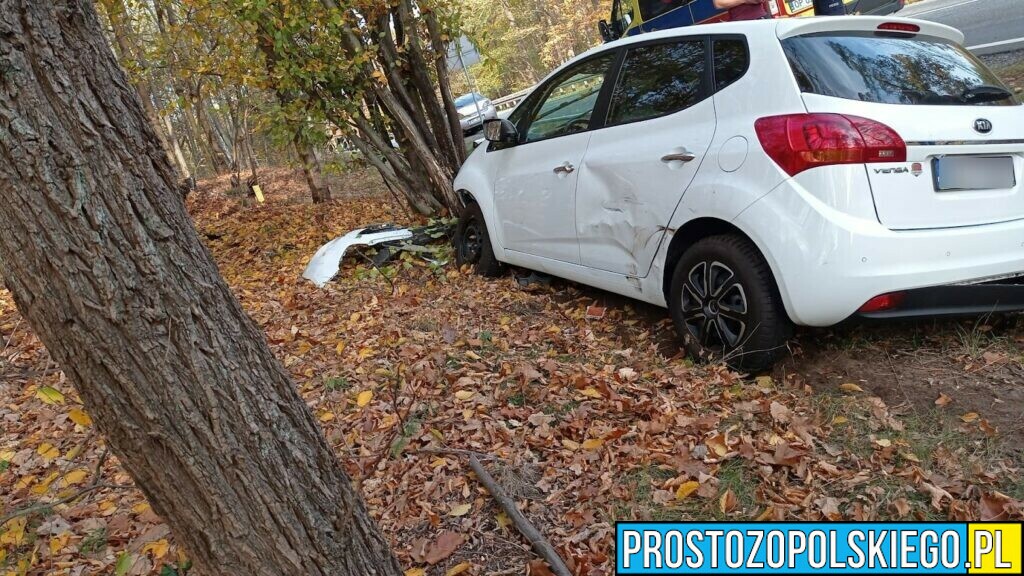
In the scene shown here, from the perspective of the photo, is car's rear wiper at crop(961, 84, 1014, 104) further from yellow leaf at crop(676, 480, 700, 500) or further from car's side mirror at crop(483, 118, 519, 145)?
car's side mirror at crop(483, 118, 519, 145)

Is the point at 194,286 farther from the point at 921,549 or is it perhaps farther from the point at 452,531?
the point at 921,549

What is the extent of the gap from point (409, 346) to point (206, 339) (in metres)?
2.62

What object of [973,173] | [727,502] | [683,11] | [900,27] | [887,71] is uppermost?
[683,11]

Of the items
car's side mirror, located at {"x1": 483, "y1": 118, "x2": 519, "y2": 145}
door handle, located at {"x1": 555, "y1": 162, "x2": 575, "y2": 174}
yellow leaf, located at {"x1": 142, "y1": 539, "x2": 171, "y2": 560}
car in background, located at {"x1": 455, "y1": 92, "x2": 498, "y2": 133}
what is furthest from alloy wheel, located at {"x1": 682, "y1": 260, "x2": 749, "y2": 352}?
car in background, located at {"x1": 455, "y1": 92, "x2": 498, "y2": 133}

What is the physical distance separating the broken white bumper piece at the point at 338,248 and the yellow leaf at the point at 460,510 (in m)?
3.65

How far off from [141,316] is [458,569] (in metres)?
1.44

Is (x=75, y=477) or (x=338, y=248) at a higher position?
(x=338, y=248)

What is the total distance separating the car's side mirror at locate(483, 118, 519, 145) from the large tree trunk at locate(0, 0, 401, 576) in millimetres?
3507

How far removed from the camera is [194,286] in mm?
1457

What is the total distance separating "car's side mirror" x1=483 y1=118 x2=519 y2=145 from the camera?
484cm

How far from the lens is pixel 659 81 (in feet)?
12.3

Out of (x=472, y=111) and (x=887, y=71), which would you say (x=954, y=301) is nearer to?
(x=887, y=71)

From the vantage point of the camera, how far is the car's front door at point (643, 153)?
340cm

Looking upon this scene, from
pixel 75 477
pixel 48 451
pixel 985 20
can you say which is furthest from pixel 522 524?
pixel 985 20
